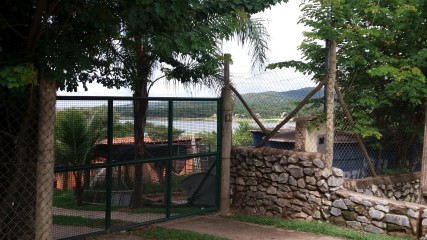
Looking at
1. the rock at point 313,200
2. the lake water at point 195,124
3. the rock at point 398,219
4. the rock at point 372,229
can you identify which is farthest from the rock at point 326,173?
the lake water at point 195,124

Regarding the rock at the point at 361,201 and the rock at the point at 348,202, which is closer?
the rock at the point at 361,201

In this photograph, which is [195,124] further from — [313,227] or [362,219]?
[362,219]

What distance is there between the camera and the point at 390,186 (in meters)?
9.28

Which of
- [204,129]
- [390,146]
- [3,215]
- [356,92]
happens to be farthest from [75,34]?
[390,146]

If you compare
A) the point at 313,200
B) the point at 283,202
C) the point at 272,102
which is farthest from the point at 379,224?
the point at 272,102

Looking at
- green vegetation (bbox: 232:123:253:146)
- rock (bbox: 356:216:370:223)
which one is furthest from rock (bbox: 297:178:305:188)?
green vegetation (bbox: 232:123:253:146)

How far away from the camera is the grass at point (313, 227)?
23.1 feet

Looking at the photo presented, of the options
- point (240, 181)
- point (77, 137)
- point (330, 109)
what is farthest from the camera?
point (240, 181)

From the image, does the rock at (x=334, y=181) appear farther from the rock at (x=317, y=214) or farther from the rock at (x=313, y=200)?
the rock at (x=317, y=214)

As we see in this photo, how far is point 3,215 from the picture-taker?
5.64 metres

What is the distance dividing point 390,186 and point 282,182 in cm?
237

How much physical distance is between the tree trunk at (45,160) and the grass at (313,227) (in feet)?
13.7

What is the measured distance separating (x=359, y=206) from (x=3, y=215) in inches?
198

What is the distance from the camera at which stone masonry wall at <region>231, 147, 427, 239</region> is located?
724cm
